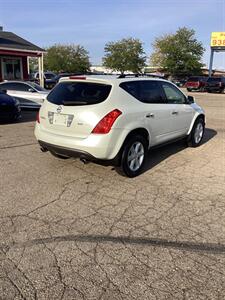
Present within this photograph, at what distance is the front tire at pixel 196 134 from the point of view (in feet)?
24.5

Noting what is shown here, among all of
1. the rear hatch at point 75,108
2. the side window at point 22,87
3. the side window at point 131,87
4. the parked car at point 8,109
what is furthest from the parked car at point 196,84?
the rear hatch at point 75,108

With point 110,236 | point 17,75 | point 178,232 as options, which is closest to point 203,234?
point 178,232

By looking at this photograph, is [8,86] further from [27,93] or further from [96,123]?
[96,123]

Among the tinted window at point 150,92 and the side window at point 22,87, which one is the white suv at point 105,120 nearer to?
the tinted window at point 150,92

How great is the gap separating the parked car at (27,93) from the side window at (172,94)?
7.88 m

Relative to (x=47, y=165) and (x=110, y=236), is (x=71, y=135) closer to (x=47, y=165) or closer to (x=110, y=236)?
(x=47, y=165)

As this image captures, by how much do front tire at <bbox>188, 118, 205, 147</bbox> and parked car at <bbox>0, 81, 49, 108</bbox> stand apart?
7.72 meters

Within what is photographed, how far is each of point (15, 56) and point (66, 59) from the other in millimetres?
32578

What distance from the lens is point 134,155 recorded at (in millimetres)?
5359

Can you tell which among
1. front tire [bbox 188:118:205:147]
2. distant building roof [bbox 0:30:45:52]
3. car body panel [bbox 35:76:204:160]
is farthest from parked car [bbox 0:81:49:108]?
distant building roof [bbox 0:30:45:52]

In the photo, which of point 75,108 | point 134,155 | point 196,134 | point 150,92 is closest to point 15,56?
point 196,134

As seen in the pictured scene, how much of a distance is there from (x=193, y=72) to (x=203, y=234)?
56759 mm

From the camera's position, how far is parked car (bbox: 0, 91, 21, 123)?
10284mm

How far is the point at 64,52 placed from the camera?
57219mm
